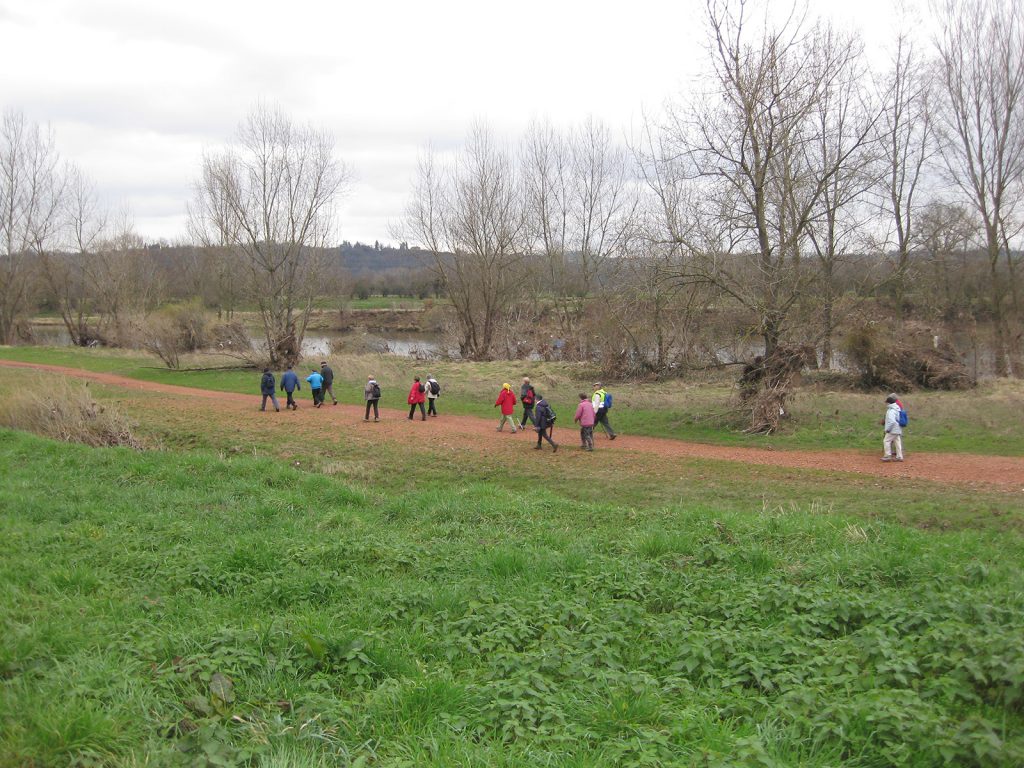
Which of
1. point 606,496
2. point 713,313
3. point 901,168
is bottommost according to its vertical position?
point 606,496

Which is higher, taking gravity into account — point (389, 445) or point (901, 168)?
point (901, 168)

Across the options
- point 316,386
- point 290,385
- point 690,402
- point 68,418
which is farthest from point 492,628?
point 690,402

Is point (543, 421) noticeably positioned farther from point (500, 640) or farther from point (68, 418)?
point (500, 640)

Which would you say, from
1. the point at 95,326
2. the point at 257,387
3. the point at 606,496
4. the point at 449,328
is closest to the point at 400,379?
the point at 257,387

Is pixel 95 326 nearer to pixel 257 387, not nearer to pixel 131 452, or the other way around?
pixel 257 387

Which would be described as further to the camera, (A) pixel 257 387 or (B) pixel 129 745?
(A) pixel 257 387

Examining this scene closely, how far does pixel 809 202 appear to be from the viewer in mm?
19125

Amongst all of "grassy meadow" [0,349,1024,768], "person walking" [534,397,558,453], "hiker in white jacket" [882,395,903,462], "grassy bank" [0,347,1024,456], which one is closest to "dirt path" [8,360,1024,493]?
"hiker in white jacket" [882,395,903,462]

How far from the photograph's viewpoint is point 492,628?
5133 mm

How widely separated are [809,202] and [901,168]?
1971 centimetres

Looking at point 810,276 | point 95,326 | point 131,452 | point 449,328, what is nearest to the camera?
point 131,452

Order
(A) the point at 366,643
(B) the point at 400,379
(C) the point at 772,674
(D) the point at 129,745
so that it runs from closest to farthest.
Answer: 1. (D) the point at 129,745
2. (C) the point at 772,674
3. (A) the point at 366,643
4. (B) the point at 400,379

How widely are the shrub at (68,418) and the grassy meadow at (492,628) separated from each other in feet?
13.9

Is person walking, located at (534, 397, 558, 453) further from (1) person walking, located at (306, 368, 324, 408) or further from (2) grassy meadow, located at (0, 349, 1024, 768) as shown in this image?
(1) person walking, located at (306, 368, 324, 408)
